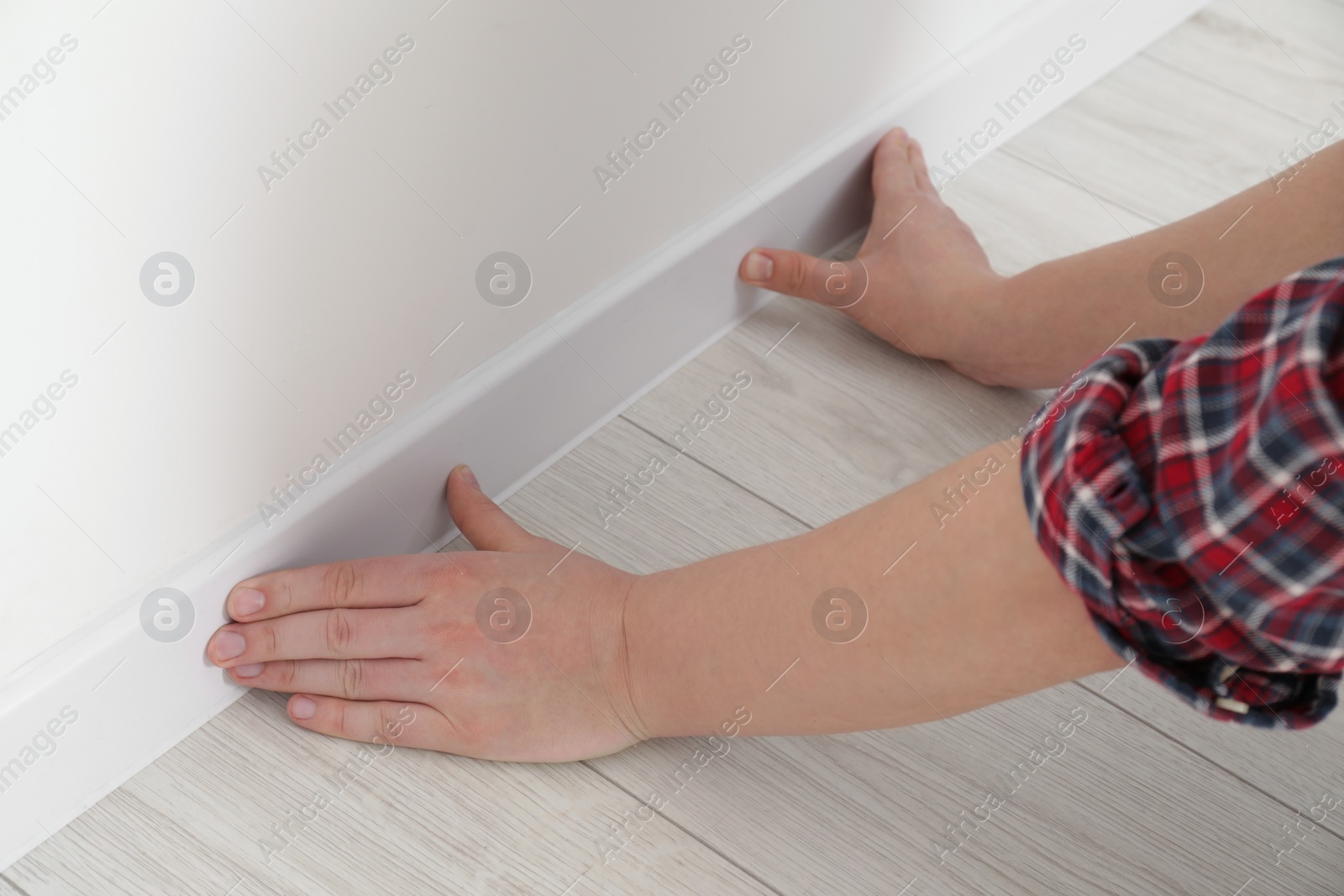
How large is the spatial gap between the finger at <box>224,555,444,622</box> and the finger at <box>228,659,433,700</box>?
0.03 metres

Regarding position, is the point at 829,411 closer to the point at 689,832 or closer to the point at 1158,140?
the point at 689,832

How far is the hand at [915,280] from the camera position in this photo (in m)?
0.85

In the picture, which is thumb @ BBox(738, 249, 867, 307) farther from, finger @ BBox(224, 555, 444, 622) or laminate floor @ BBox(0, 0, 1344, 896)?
finger @ BBox(224, 555, 444, 622)

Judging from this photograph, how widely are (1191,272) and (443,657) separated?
0.54m

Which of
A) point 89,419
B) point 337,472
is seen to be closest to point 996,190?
point 337,472

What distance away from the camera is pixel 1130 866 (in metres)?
0.63

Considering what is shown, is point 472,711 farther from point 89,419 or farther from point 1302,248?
point 1302,248

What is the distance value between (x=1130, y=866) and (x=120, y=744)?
562 millimetres

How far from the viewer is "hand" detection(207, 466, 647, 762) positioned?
62 cm

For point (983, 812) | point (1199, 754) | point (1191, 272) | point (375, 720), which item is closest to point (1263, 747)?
point (1199, 754)

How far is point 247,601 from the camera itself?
62 centimetres

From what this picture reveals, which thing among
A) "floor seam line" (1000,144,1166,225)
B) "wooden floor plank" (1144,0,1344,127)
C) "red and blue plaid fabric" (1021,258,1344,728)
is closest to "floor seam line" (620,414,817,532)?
"red and blue plaid fabric" (1021,258,1344,728)

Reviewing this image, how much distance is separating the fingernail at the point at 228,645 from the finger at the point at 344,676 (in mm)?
13

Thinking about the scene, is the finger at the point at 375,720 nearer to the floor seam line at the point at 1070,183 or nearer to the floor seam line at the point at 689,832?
the floor seam line at the point at 689,832
